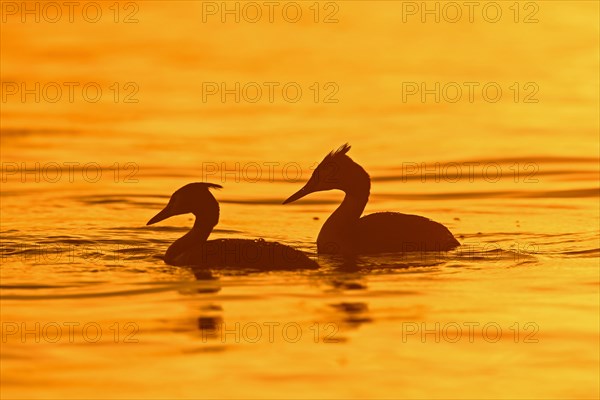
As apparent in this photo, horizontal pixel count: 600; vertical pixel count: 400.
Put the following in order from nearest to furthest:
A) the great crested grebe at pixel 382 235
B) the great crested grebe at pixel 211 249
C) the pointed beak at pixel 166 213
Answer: the great crested grebe at pixel 211 249, the pointed beak at pixel 166 213, the great crested grebe at pixel 382 235

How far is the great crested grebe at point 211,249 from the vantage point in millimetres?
19750

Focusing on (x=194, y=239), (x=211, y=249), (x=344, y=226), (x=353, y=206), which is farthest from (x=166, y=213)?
(x=353, y=206)

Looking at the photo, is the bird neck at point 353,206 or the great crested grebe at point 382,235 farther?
the bird neck at point 353,206

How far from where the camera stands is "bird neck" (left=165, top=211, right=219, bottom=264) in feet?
67.4

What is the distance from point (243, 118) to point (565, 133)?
16.0 feet

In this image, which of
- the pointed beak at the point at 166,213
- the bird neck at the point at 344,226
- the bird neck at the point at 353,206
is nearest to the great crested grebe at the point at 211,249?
the pointed beak at the point at 166,213

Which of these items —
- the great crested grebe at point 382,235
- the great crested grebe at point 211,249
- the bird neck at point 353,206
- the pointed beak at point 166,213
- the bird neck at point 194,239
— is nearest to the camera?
the great crested grebe at point 211,249

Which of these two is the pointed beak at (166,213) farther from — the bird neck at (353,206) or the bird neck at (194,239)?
the bird neck at (353,206)

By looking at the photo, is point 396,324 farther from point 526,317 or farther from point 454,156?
point 454,156

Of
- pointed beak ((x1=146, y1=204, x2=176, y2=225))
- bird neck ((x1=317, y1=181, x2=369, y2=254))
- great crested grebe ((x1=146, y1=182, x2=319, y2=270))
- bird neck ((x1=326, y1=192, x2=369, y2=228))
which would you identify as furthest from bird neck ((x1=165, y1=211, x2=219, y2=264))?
bird neck ((x1=326, y1=192, x2=369, y2=228))

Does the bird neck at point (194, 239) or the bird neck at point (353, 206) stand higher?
the bird neck at point (353, 206)

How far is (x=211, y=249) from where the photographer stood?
20062mm

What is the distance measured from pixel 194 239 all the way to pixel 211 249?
59cm

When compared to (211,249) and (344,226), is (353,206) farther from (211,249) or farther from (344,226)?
(211,249)
